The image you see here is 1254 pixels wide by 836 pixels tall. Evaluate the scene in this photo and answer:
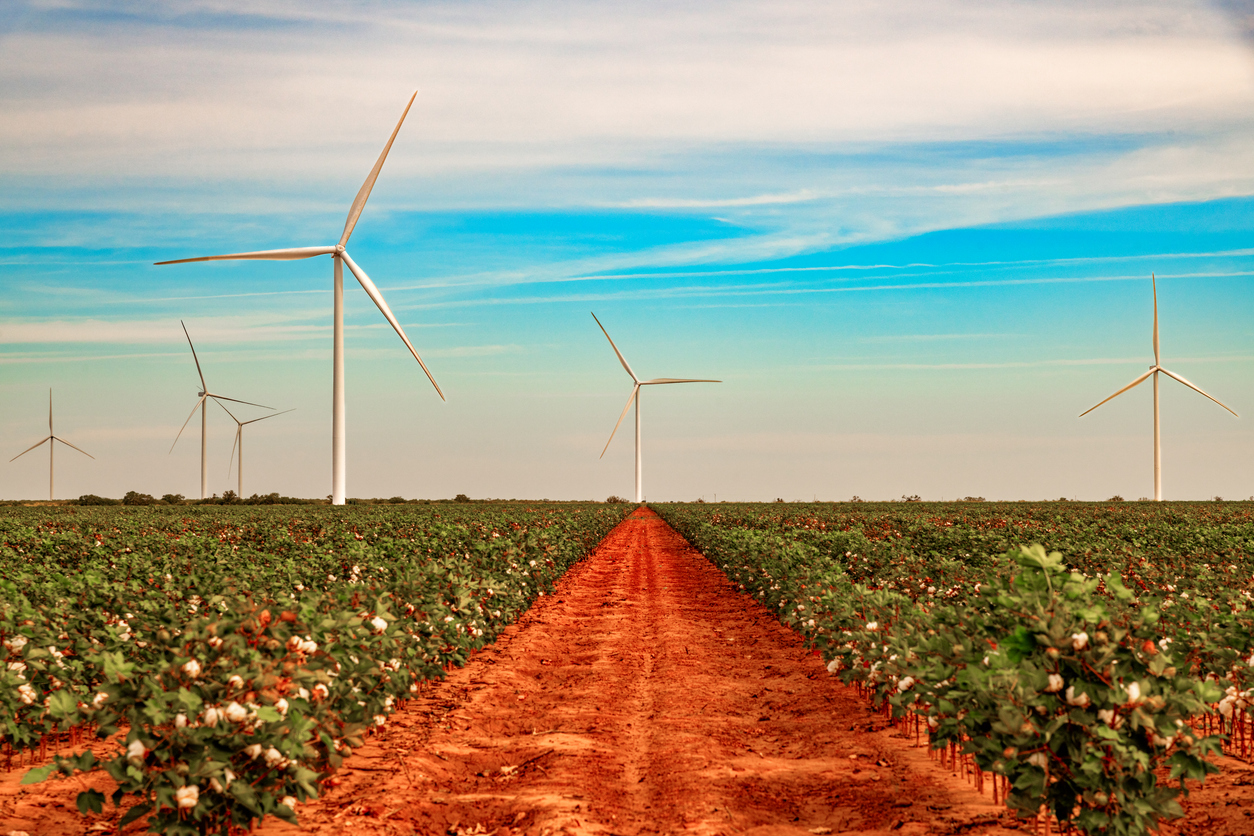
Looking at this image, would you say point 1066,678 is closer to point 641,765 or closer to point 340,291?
point 641,765

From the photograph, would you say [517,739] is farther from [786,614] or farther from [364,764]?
[786,614]

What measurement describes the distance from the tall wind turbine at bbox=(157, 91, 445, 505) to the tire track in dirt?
3758cm

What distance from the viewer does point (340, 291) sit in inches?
2090

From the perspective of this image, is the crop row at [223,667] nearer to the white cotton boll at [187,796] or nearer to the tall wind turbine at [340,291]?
the white cotton boll at [187,796]

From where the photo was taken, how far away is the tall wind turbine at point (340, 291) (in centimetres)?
4972

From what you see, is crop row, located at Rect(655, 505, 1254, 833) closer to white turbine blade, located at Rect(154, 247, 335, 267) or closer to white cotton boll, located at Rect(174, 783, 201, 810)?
white cotton boll, located at Rect(174, 783, 201, 810)

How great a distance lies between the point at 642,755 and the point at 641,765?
32 cm

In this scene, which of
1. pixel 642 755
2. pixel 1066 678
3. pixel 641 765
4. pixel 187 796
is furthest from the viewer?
pixel 642 755

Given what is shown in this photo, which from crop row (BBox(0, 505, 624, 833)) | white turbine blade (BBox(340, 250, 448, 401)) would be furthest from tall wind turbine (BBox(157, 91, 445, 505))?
crop row (BBox(0, 505, 624, 833))

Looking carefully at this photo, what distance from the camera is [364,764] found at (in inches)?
348

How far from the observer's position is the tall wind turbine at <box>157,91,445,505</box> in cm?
4972

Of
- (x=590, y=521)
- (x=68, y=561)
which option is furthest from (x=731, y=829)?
(x=590, y=521)

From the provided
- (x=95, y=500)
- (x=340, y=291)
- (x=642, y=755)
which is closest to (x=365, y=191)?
(x=340, y=291)

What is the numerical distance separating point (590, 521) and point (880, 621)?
31268 millimetres
